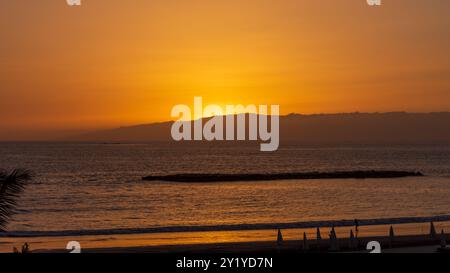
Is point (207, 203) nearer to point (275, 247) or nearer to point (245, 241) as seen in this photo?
point (245, 241)

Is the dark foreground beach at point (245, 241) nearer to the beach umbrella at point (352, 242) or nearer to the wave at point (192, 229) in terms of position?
the beach umbrella at point (352, 242)

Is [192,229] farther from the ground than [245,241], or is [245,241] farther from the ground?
[192,229]

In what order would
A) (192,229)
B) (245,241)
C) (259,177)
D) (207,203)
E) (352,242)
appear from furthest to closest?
(259,177) → (207,203) → (192,229) → (245,241) → (352,242)

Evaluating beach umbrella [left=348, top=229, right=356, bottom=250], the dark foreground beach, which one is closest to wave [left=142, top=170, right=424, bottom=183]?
the dark foreground beach

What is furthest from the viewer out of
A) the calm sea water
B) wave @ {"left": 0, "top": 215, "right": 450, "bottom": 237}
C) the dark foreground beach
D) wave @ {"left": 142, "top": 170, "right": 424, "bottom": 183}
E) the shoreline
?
wave @ {"left": 142, "top": 170, "right": 424, "bottom": 183}

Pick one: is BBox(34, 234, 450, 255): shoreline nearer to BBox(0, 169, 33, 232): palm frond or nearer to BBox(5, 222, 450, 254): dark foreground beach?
BBox(5, 222, 450, 254): dark foreground beach

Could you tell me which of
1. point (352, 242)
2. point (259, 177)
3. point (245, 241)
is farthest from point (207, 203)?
point (259, 177)

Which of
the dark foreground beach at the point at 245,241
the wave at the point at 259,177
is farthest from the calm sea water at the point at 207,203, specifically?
the dark foreground beach at the point at 245,241

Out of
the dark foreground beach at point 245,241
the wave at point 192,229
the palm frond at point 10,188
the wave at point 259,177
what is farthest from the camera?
the wave at point 259,177

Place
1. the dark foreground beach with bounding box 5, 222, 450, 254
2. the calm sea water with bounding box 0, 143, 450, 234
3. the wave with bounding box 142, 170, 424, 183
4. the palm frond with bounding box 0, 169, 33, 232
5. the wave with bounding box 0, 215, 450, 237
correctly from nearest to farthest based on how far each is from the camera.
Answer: the palm frond with bounding box 0, 169, 33, 232 → the dark foreground beach with bounding box 5, 222, 450, 254 → the wave with bounding box 0, 215, 450, 237 → the calm sea water with bounding box 0, 143, 450, 234 → the wave with bounding box 142, 170, 424, 183

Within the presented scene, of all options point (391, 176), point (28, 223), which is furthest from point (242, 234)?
point (391, 176)

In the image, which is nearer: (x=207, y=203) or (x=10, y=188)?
(x=10, y=188)
